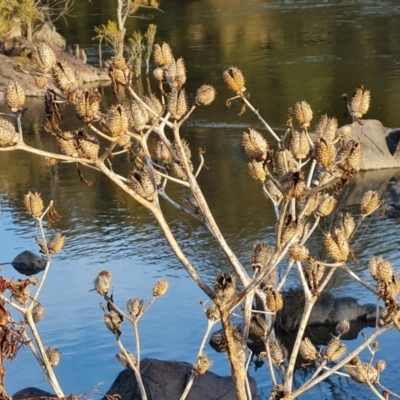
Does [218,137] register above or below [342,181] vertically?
below

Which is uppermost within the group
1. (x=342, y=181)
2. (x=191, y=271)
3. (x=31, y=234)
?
(x=342, y=181)

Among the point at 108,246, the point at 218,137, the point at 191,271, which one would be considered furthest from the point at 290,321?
the point at 218,137

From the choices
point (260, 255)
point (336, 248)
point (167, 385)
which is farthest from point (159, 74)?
point (167, 385)

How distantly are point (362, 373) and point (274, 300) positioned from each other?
35 cm

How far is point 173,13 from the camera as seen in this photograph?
1293 inches

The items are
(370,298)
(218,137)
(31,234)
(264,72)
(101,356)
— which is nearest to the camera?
(101,356)

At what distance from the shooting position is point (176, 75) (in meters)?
2.60

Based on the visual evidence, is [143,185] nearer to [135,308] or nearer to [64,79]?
[64,79]

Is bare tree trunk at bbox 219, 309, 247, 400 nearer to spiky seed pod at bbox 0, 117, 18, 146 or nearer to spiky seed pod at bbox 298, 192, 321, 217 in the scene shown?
spiky seed pod at bbox 298, 192, 321, 217

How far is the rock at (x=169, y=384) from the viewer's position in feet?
20.5

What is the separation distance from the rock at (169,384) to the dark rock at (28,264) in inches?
157

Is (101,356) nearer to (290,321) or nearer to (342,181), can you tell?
(290,321)

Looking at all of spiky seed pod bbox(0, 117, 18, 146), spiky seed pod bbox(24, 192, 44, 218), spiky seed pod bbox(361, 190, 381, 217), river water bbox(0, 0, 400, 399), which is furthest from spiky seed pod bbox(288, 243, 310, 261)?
river water bbox(0, 0, 400, 399)

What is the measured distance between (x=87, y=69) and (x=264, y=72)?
13.7 feet
